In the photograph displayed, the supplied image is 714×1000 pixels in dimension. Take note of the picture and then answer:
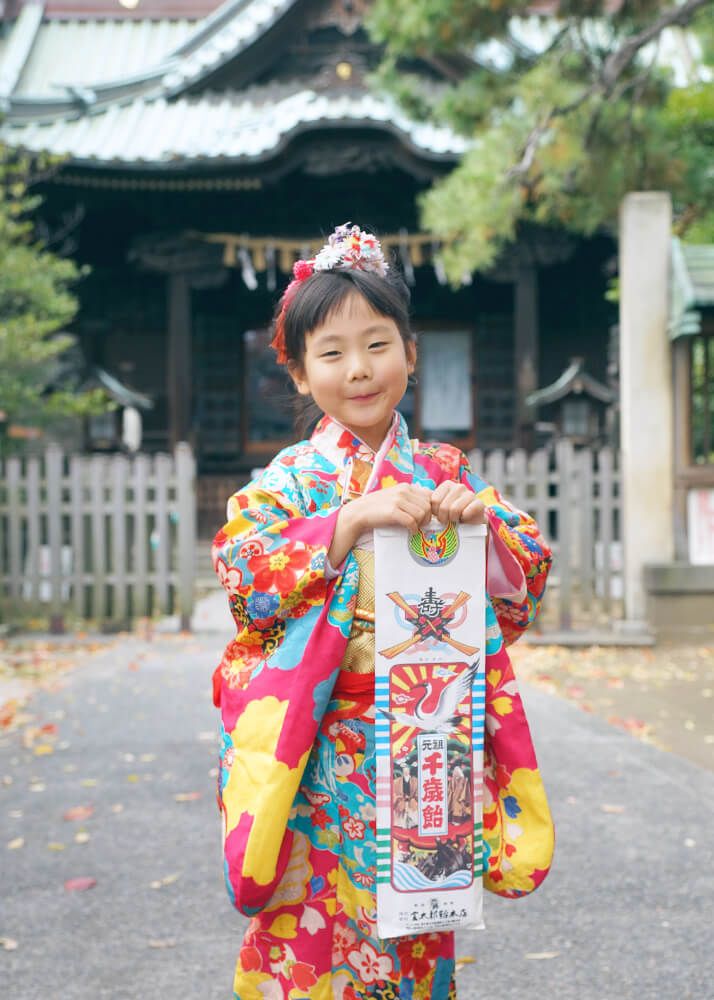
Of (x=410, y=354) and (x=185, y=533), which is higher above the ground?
(x=410, y=354)

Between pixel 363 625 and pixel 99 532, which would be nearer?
pixel 363 625

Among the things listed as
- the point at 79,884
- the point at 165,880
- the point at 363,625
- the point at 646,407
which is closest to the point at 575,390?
the point at 646,407

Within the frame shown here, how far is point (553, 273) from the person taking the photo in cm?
1260

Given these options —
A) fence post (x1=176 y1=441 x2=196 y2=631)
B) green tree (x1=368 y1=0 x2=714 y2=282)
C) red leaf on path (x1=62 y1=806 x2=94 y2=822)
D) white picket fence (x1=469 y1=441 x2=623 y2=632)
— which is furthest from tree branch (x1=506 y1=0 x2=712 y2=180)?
red leaf on path (x1=62 y1=806 x2=94 y2=822)

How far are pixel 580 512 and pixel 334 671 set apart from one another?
6.61m

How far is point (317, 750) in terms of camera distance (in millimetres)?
1785

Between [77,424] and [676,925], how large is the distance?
9690mm

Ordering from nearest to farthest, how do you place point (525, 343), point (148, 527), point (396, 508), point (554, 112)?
point (396, 508) < point (554, 112) < point (148, 527) < point (525, 343)

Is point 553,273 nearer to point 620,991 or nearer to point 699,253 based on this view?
point 699,253

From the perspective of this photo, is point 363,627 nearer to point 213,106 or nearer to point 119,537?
point 119,537

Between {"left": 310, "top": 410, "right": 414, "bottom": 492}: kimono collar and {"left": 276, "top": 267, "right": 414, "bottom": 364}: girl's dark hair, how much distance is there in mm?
167

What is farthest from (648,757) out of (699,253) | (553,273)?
(553,273)

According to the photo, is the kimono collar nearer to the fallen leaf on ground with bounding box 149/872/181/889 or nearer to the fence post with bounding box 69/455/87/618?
the fallen leaf on ground with bounding box 149/872/181/889

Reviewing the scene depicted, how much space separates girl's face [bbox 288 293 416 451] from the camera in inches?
70.7
